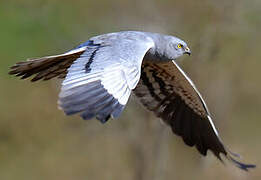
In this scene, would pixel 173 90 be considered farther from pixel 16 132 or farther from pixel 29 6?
pixel 16 132

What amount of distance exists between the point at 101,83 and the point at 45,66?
157cm

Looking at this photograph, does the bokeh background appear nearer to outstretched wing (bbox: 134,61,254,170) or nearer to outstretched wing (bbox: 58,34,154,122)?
outstretched wing (bbox: 134,61,254,170)

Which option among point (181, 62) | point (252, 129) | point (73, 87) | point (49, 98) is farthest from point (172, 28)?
point (73, 87)

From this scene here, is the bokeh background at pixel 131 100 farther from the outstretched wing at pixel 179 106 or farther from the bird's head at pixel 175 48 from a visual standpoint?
the bird's head at pixel 175 48

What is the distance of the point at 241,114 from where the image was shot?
1568 centimetres

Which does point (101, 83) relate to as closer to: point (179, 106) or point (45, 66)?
point (45, 66)

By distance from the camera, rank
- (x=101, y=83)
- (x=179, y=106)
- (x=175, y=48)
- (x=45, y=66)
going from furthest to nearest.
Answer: (x=179, y=106) → (x=175, y=48) → (x=45, y=66) → (x=101, y=83)

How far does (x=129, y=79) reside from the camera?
7012 mm

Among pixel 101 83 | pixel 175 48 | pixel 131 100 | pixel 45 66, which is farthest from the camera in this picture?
pixel 131 100

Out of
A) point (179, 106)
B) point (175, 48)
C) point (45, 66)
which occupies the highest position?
point (175, 48)

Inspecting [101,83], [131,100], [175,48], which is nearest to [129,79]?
[101,83]

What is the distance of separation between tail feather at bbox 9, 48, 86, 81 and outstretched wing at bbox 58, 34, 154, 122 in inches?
31.4

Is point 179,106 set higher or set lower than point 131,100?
higher

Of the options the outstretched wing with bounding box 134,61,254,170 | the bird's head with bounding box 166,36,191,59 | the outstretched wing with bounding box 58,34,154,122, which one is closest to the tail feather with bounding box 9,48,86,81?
the outstretched wing with bounding box 58,34,154,122
